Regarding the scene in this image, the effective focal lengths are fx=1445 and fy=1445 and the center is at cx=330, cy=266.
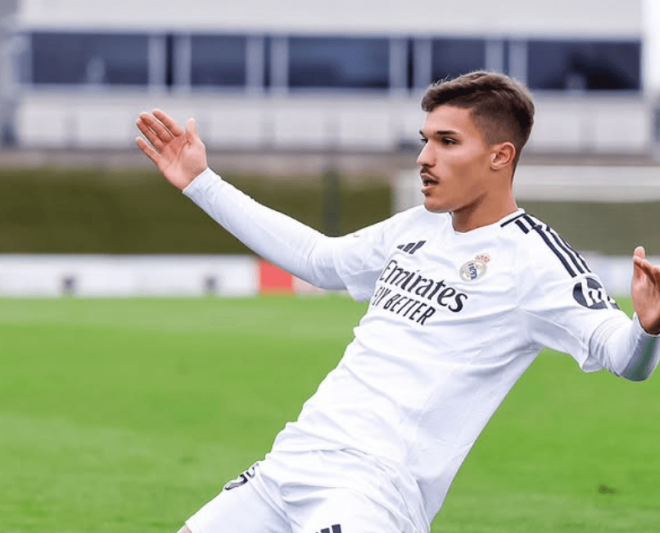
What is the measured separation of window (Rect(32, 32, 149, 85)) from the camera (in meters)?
46.1

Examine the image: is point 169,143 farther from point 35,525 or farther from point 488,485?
point 488,485

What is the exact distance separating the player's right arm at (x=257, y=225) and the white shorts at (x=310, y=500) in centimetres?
72

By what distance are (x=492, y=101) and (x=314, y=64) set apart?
42942mm

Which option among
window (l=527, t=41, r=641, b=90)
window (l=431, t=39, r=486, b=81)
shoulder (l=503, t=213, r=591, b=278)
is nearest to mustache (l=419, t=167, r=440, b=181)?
shoulder (l=503, t=213, r=591, b=278)

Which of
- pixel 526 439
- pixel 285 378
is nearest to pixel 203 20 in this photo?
pixel 285 378

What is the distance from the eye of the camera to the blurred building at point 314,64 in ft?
150

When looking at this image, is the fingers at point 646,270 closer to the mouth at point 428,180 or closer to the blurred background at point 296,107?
the mouth at point 428,180

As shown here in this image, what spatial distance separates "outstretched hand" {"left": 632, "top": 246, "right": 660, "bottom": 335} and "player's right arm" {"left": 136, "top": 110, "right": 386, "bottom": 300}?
980mm

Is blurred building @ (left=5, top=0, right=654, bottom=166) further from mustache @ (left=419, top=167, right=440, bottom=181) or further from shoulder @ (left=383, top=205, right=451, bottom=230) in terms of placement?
mustache @ (left=419, top=167, right=440, bottom=181)

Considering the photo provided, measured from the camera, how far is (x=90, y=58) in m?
46.1

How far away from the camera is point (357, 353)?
3.93 m

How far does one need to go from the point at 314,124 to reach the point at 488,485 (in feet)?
123

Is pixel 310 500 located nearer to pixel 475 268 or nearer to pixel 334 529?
pixel 334 529

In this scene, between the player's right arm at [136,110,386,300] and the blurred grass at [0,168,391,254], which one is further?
the blurred grass at [0,168,391,254]
